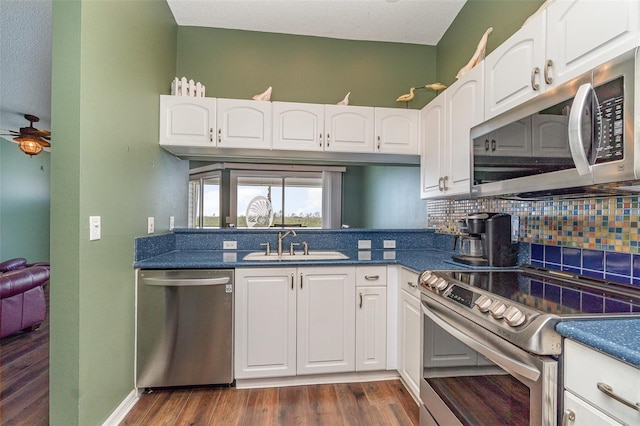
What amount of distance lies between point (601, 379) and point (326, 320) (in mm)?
1511

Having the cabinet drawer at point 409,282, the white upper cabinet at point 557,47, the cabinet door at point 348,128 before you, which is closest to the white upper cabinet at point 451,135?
the white upper cabinet at point 557,47

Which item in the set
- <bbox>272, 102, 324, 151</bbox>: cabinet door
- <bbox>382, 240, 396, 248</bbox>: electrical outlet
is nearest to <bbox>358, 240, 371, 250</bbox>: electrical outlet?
<bbox>382, 240, 396, 248</bbox>: electrical outlet

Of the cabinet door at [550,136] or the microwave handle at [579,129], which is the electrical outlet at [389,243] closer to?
the cabinet door at [550,136]

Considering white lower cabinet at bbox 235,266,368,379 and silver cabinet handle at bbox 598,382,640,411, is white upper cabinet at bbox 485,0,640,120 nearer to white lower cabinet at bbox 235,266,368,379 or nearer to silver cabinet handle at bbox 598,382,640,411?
silver cabinet handle at bbox 598,382,640,411

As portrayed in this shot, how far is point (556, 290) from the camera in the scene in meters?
1.31

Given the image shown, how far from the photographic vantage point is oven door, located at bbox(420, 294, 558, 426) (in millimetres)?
926

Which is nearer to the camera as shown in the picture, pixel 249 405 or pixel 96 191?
pixel 96 191

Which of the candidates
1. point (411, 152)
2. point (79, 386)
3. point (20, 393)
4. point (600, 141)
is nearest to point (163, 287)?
point (79, 386)

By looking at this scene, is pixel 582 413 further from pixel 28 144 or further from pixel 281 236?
pixel 28 144

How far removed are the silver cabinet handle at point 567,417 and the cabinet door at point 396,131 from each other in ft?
6.43

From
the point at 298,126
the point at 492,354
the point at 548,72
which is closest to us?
the point at 492,354

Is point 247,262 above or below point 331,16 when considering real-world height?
below

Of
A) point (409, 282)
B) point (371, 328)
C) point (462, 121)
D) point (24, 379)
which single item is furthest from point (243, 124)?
point (24, 379)

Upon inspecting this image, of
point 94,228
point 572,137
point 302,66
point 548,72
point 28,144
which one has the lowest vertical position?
point 94,228
